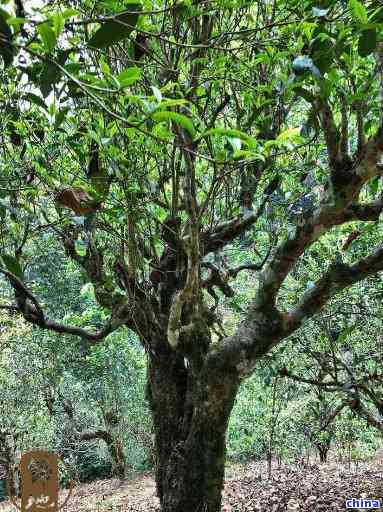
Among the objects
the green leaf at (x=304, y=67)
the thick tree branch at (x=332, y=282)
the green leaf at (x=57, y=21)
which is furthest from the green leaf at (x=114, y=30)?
the thick tree branch at (x=332, y=282)

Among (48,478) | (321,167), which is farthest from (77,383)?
(321,167)

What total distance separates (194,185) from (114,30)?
1634 millimetres

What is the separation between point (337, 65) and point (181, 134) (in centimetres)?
68

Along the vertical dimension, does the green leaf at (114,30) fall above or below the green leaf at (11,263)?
above

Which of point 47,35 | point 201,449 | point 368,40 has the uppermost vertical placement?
point 368,40

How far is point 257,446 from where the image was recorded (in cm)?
1140

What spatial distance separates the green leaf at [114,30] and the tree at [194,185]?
0.46 meters

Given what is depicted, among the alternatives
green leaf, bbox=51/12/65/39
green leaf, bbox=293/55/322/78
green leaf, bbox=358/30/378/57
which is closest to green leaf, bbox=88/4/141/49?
green leaf, bbox=51/12/65/39

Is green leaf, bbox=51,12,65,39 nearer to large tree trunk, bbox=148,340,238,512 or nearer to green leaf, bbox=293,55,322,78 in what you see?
green leaf, bbox=293,55,322,78

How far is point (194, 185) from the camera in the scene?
258 centimetres

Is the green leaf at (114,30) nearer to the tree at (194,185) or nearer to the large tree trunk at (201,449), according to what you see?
the tree at (194,185)

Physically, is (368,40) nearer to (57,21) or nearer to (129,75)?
(129,75)

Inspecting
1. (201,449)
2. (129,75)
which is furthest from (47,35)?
(201,449)

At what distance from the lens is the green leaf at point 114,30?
948 mm
